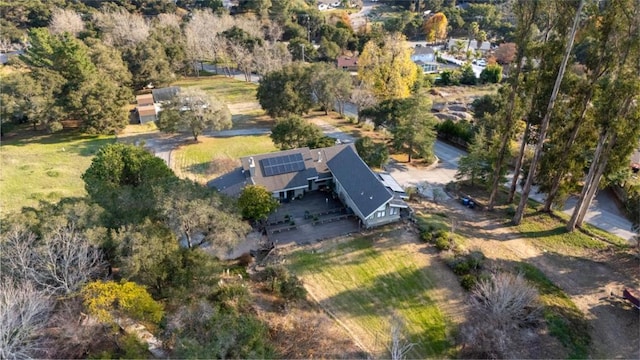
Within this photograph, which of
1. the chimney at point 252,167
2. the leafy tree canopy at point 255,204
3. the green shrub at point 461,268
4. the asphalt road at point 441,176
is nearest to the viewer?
the green shrub at point 461,268

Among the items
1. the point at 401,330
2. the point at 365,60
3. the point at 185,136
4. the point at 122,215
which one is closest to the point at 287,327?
the point at 401,330

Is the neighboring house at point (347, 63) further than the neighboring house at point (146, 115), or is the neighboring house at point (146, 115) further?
the neighboring house at point (347, 63)

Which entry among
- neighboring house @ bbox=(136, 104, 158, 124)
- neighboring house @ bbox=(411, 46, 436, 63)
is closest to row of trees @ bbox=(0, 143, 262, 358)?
neighboring house @ bbox=(136, 104, 158, 124)

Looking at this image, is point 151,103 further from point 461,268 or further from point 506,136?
point 461,268

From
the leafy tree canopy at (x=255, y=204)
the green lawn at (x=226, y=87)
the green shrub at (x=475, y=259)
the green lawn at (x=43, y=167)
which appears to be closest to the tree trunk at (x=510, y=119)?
the green shrub at (x=475, y=259)

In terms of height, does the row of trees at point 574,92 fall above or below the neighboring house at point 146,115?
above

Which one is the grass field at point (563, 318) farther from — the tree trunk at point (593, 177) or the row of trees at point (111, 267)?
the row of trees at point (111, 267)

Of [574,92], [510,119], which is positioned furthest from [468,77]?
[574,92]

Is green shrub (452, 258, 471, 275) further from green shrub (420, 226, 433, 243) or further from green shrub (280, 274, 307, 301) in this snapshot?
green shrub (280, 274, 307, 301)
